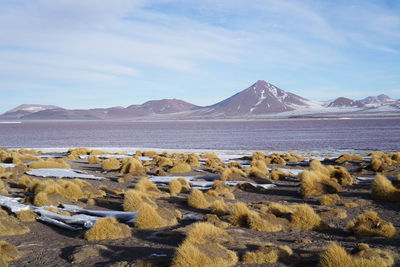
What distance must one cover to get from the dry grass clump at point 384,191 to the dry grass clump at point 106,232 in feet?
27.7

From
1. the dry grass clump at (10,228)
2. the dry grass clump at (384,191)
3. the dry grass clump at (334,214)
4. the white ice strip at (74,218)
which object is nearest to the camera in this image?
the dry grass clump at (10,228)

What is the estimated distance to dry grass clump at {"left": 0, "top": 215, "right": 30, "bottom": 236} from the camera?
8992mm

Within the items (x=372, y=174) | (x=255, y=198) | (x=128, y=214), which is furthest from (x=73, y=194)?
(x=372, y=174)

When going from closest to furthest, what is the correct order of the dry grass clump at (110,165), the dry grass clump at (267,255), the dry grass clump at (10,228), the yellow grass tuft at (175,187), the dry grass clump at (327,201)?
1. the dry grass clump at (267,255)
2. the dry grass clump at (10,228)
3. the dry grass clump at (327,201)
4. the yellow grass tuft at (175,187)
5. the dry grass clump at (110,165)

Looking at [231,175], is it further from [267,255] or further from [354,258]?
[354,258]

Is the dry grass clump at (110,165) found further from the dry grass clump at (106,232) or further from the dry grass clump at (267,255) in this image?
the dry grass clump at (267,255)

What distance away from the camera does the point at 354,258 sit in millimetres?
6297

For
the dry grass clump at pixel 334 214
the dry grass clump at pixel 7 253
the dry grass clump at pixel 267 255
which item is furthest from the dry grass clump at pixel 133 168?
the dry grass clump at pixel 267 255

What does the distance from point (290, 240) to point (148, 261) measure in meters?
3.24

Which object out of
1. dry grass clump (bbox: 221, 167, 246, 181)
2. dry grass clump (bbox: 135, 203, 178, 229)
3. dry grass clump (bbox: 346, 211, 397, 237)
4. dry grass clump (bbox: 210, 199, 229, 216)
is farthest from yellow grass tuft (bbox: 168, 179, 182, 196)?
dry grass clump (bbox: 346, 211, 397, 237)

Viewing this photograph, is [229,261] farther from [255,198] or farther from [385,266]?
[255,198]

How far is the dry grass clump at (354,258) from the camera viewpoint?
6.15m

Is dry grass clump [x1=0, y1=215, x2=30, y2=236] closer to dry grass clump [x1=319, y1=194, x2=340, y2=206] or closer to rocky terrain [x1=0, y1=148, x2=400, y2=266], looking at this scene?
rocky terrain [x1=0, y1=148, x2=400, y2=266]

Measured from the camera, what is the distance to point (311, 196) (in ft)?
45.6
